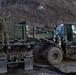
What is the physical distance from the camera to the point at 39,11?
36.2 meters

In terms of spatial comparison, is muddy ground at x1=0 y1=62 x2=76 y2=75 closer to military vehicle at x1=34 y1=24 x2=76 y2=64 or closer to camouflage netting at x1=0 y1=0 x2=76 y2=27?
military vehicle at x1=34 y1=24 x2=76 y2=64

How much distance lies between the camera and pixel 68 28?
1570cm

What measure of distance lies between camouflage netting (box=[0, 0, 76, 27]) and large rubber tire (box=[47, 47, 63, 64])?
1930 cm

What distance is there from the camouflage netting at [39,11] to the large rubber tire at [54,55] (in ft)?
63.3

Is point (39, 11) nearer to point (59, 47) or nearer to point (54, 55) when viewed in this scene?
point (59, 47)

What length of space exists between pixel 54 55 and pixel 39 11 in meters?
22.4

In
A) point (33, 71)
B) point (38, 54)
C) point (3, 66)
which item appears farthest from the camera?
point (38, 54)

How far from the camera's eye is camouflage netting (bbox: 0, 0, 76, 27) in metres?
34.8

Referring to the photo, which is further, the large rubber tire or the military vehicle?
the military vehicle

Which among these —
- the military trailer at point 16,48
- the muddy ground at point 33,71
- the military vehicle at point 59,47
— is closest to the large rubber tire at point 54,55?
the military vehicle at point 59,47

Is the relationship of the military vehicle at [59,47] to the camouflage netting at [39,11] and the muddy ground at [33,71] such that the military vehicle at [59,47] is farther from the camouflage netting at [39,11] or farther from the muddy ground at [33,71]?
the camouflage netting at [39,11]

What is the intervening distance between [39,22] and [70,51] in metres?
19.3

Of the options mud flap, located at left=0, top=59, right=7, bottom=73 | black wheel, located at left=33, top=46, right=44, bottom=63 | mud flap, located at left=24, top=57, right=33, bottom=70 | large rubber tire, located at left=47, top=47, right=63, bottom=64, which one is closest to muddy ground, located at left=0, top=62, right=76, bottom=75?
mud flap, located at left=24, top=57, right=33, bottom=70

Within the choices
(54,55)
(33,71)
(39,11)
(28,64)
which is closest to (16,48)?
(28,64)
